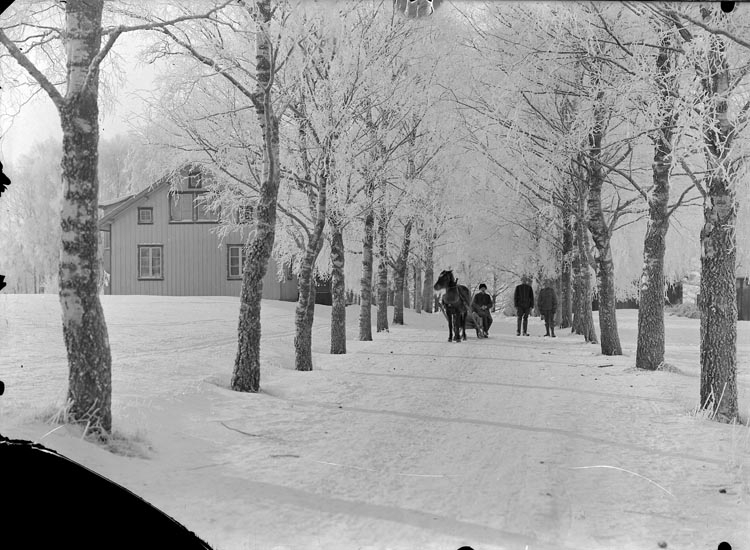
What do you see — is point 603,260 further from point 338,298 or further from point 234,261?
point 234,261

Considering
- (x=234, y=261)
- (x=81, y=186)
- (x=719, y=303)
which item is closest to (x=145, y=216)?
(x=234, y=261)

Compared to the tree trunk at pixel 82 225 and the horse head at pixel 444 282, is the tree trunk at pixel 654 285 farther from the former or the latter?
the tree trunk at pixel 82 225

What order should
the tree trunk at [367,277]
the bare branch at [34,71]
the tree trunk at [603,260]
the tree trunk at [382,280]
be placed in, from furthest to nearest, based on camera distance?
the tree trunk at [382,280], the tree trunk at [367,277], the tree trunk at [603,260], the bare branch at [34,71]

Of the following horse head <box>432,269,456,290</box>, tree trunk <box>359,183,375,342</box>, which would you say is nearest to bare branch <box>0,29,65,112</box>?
horse head <box>432,269,456,290</box>

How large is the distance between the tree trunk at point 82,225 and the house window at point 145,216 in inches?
776

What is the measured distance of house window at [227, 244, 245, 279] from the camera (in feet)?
71.7

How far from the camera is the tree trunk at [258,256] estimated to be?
643cm

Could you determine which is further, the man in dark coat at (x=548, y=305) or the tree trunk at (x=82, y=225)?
the man in dark coat at (x=548, y=305)

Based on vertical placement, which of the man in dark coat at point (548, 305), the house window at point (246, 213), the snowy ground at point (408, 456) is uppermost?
the house window at point (246, 213)

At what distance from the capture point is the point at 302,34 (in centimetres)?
626

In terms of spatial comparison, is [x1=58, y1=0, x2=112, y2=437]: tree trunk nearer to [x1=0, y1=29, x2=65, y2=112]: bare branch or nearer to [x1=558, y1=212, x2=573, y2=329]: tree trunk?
[x1=0, y1=29, x2=65, y2=112]: bare branch

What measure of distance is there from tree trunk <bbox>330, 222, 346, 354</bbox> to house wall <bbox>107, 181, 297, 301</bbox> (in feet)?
33.4

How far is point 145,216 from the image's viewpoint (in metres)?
22.4

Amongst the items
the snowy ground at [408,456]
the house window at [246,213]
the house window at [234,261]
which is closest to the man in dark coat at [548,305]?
the house window at [246,213]
